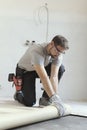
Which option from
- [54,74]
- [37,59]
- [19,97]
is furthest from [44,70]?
[19,97]

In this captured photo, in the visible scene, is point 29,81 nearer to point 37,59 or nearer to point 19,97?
point 19,97

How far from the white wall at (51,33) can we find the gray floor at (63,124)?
2.21m

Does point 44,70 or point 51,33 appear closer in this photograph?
point 44,70

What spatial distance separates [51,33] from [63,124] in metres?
2.67

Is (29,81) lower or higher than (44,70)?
lower

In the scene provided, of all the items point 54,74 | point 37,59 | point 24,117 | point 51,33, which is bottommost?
point 24,117

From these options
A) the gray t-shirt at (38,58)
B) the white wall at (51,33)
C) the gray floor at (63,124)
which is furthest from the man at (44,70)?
the white wall at (51,33)

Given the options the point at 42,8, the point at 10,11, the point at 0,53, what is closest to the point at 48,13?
the point at 42,8

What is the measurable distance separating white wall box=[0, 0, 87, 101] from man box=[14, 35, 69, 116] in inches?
49.7

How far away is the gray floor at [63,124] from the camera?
78.8 inches

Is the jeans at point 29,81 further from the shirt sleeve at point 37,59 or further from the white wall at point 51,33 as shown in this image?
the white wall at point 51,33

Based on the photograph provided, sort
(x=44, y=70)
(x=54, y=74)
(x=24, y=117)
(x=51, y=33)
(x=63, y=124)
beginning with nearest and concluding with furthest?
(x=24, y=117) < (x=63, y=124) < (x=44, y=70) < (x=54, y=74) < (x=51, y=33)

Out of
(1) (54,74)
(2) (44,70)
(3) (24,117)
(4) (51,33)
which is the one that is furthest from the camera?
(4) (51,33)

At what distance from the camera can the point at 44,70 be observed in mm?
2684
